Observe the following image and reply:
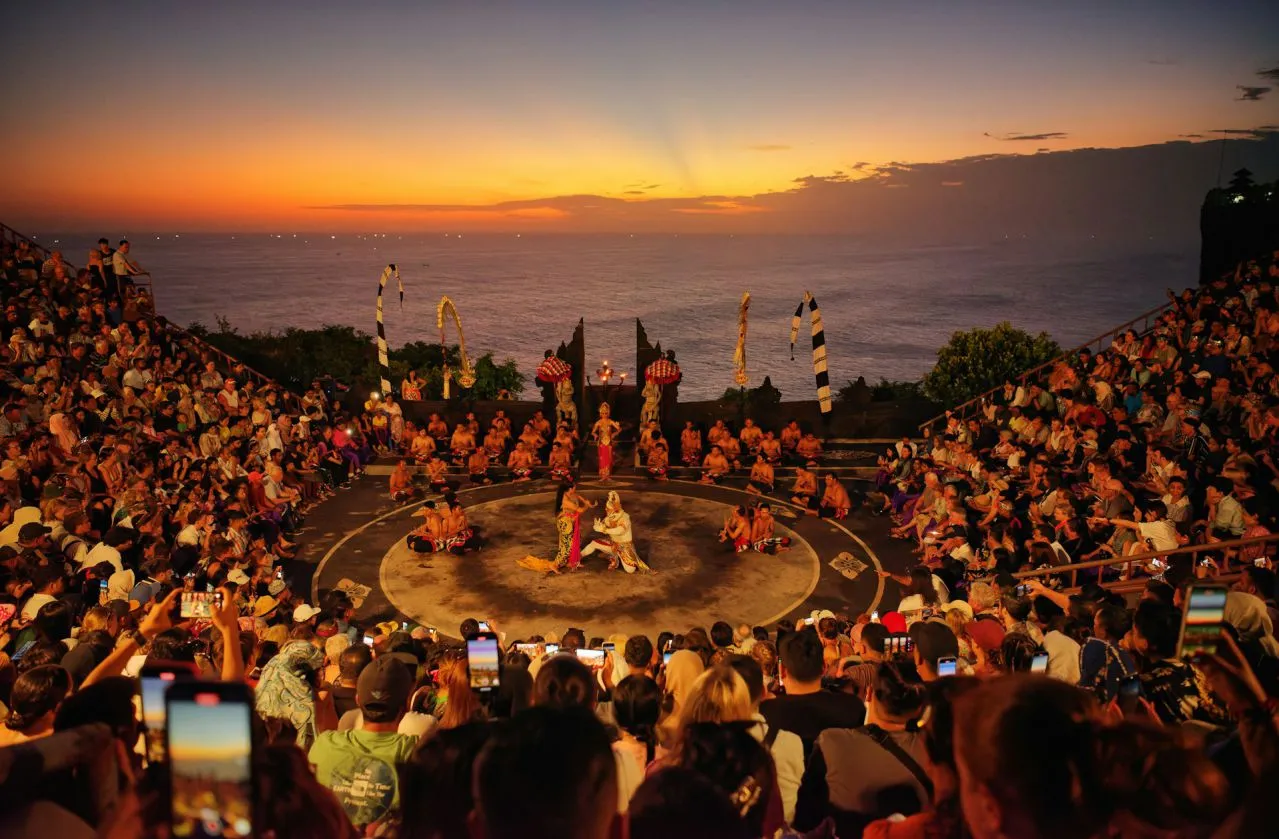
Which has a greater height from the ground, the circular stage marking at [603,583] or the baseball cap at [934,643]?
the baseball cap at [934,643]

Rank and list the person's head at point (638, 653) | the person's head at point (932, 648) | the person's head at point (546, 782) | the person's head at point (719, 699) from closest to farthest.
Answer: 1. the person's head at point (546, 782)
2. the person's head at point (719, 699)
3. the person's head at point (932, 648)
4. the person's head at point (638, 653)

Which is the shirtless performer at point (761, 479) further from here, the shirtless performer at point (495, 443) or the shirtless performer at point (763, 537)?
the shirtless performer at point (495, 443)

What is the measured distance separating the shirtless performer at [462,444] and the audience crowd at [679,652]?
164cm

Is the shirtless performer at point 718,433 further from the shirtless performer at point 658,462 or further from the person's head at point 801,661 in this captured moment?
the person's head at point 801,661

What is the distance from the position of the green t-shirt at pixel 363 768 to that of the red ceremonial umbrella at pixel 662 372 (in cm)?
1676

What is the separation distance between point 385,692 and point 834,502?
544 inches

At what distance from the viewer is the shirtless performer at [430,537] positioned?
15.8 m

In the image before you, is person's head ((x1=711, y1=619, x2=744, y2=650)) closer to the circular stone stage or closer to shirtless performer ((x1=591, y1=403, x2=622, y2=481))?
the circular stone stage

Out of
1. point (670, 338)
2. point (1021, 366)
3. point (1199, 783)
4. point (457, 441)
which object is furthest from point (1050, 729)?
point (670, 338)

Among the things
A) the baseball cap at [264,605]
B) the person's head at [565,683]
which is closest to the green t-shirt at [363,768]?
the person's head at [565,683]

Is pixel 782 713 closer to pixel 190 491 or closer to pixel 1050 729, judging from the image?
pixel 1050 729

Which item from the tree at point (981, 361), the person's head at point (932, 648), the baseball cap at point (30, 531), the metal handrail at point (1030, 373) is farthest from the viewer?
the tree at point (981, 361)

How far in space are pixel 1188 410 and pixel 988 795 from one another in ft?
48.2

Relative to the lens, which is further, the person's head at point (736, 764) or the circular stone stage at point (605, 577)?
the circular stone stage at point (605, 577)
